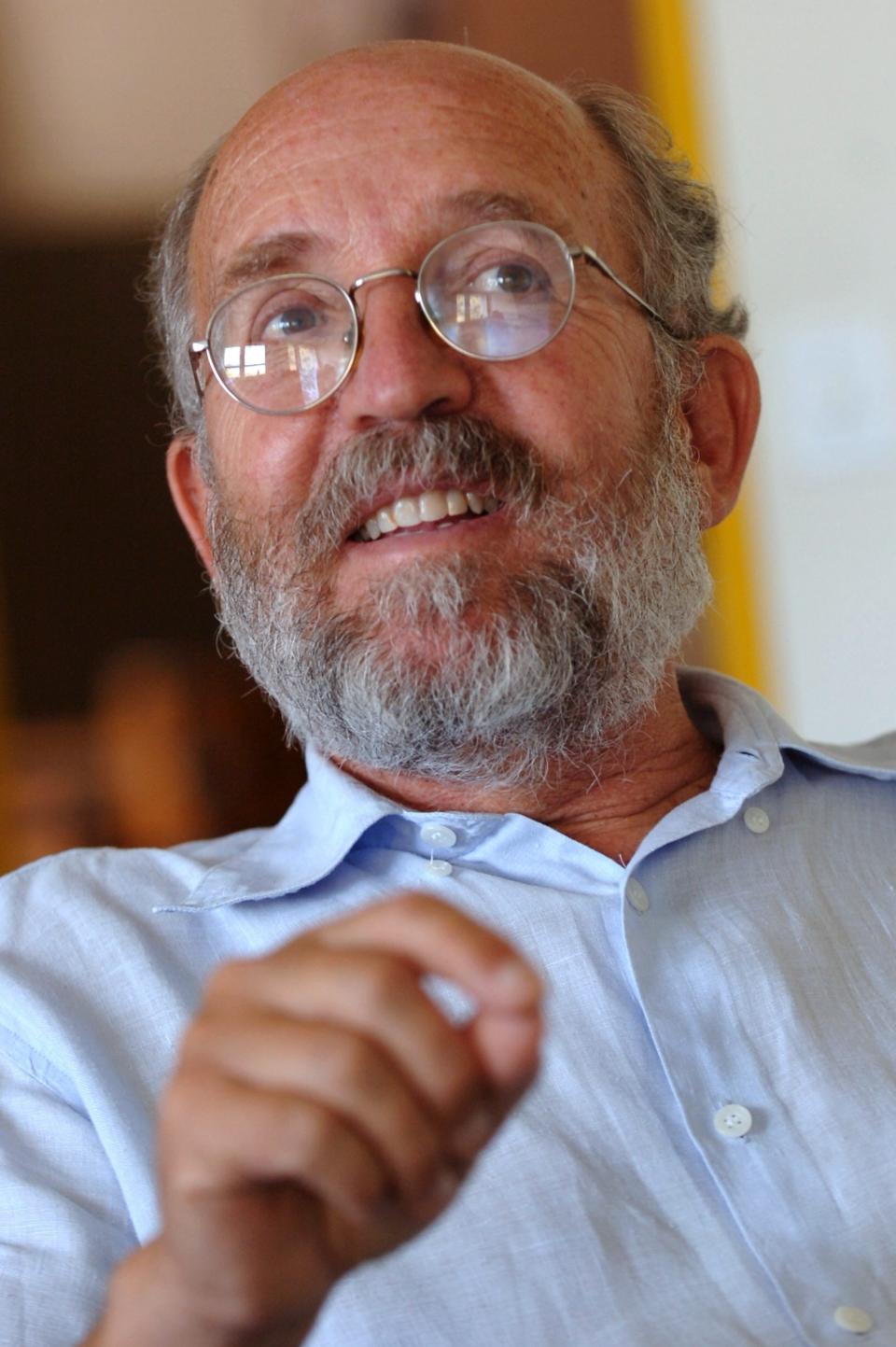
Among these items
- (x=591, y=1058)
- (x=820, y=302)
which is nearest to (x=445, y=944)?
(x=591, y=1058)

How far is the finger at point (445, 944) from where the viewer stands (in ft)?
1.87

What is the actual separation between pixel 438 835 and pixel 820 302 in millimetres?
1703

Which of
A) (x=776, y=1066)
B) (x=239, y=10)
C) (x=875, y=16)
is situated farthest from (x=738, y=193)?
(x=776, y=1066)

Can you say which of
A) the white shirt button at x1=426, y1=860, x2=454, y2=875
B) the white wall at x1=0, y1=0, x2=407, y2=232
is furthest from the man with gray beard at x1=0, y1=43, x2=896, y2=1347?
the white wall at x1=0, y1=0, x2=407, y2=232

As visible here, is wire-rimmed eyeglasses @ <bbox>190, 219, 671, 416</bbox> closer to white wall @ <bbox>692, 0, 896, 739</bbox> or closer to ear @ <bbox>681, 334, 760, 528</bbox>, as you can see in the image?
ear @ <bbox>681, 334, 760, 528</bbox>

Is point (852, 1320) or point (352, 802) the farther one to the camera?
point (352, 802)

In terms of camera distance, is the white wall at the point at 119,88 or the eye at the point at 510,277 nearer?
the eye at the point at 510,277

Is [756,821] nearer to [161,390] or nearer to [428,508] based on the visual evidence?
[428,508]

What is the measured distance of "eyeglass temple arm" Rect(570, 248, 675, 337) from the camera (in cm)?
131

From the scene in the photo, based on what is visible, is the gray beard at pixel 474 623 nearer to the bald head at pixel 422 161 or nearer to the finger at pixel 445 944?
the bald head at pixel 422 161

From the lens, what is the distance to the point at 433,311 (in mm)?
1218

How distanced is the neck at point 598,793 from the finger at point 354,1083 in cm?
65

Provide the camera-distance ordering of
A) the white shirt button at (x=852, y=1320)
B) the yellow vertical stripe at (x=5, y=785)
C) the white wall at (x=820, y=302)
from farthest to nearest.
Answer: the white wall at (x=820, y=302) → the yellow vertical stripe at (x=5, y=785) → the white shirt button at (x=852, y=1320)

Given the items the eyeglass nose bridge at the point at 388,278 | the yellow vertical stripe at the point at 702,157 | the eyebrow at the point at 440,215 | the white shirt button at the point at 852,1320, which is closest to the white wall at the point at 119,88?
the yellow vertical stripe at the point at 702,157
